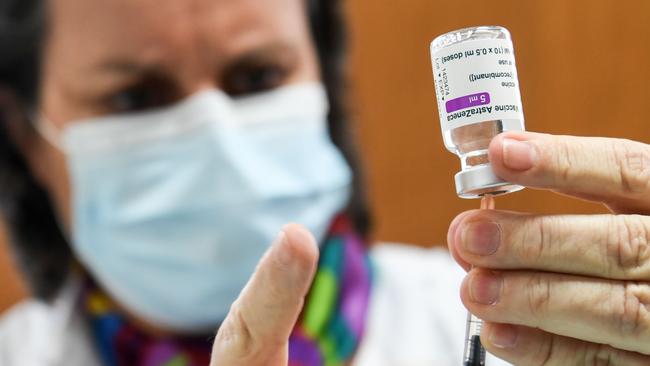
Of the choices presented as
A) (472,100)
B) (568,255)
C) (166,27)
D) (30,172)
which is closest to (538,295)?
(568,255)

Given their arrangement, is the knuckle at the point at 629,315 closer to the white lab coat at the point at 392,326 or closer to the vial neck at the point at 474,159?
the vial neck at the point at 474,159

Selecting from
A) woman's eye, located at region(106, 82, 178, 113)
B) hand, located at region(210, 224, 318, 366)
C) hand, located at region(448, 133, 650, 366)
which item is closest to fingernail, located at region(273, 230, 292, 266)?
hand, located at region(210, 224, 318, 366)

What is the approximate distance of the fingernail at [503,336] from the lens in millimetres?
528

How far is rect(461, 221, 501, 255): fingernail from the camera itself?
492 millimetres

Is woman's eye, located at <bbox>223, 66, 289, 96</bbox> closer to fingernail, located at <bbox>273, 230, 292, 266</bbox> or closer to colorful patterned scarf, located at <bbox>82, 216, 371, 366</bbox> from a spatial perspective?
colorful patterned scarf, located at <bbox>82, 216, 371, 366</bbox>

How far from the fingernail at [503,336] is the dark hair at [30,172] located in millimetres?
871

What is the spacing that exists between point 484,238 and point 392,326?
0.84m

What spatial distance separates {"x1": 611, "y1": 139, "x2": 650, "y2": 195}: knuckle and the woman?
455 millimetres

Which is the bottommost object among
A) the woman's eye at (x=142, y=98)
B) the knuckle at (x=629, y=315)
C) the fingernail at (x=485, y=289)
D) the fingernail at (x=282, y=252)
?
the woman's eye at (x=142, y=98)

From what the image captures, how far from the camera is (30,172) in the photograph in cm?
136

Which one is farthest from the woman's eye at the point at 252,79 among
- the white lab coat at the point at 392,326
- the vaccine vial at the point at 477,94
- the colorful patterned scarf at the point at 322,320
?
the vaccine vial at the point at 477,94

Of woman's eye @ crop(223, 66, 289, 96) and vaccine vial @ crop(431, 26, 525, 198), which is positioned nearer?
vaccine vial @ crop(431, 26, 525, 198)

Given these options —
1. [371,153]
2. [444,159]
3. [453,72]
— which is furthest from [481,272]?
[371,153]

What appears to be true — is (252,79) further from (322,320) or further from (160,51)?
(322,320)
